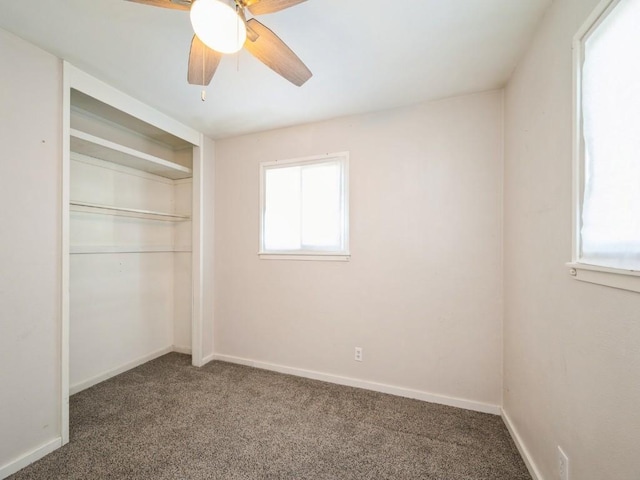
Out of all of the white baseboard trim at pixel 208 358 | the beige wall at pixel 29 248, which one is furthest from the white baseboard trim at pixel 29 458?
the white baseboard trim at pixel 208 358

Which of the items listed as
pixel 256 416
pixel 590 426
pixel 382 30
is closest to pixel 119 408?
pixel 256 416

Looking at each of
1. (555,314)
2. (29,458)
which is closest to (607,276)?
(555,314)

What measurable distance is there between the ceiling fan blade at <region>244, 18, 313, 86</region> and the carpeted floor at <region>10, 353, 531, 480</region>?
2150 mm

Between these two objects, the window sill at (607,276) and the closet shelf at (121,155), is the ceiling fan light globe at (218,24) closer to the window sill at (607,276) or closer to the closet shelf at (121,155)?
the closet shelf at (121,155)

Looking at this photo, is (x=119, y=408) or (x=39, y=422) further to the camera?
(x=119, y=408)

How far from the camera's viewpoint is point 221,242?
2.95 m

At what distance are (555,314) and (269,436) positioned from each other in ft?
5.79

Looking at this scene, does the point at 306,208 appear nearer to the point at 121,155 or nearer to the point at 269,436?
the point at 121,155

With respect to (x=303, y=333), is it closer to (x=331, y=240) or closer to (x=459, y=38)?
(x=331, y=240)

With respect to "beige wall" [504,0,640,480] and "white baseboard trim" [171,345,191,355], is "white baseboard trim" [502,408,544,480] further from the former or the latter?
"white baseboard trim" [171,345,191,355]

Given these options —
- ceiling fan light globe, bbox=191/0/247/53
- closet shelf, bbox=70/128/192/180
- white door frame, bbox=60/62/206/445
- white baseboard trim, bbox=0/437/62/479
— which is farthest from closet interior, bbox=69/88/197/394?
ceiling fan light globe, bbox=191/0/247/53

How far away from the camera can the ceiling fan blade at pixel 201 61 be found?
1.27 metres

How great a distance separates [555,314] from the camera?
1234mm

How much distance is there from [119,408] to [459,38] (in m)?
3.36
